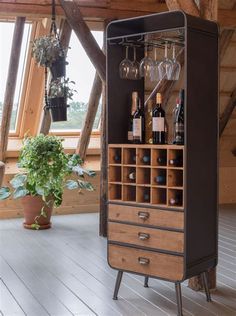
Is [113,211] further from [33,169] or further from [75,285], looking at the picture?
[33,169]

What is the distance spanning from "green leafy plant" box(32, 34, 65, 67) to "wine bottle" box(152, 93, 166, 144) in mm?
2013

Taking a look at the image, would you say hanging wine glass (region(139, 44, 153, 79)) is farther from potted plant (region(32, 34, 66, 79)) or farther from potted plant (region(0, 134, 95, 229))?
potted plant (region(0, 134, 95, 229))

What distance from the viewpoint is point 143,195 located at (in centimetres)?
400

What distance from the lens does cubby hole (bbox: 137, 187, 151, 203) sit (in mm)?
3972

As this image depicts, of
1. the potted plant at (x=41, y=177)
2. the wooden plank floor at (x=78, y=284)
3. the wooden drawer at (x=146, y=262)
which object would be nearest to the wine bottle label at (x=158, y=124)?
the wooden drawer at (x=146, y=262)

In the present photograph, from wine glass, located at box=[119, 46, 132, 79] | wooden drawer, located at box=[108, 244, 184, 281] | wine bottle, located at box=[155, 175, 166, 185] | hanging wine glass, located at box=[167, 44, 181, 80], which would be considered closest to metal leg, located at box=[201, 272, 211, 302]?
wooden drawer, located at box=[108, 244, 184, 281]

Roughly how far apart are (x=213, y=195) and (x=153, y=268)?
2.19ft

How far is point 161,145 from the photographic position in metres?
3.82

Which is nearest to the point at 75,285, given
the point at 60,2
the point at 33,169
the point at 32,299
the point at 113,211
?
the point at 32,299

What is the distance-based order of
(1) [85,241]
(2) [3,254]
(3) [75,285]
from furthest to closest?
(1) [85,241] → (2) [3,254] → (3) [75,285]

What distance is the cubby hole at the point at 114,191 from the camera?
411 centimetres

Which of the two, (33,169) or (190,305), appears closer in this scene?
(190,305)

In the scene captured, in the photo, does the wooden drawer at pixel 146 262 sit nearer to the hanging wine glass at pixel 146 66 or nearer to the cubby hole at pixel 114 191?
the cubby hole at pixel 114 191

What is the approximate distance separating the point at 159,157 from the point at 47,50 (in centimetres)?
224
